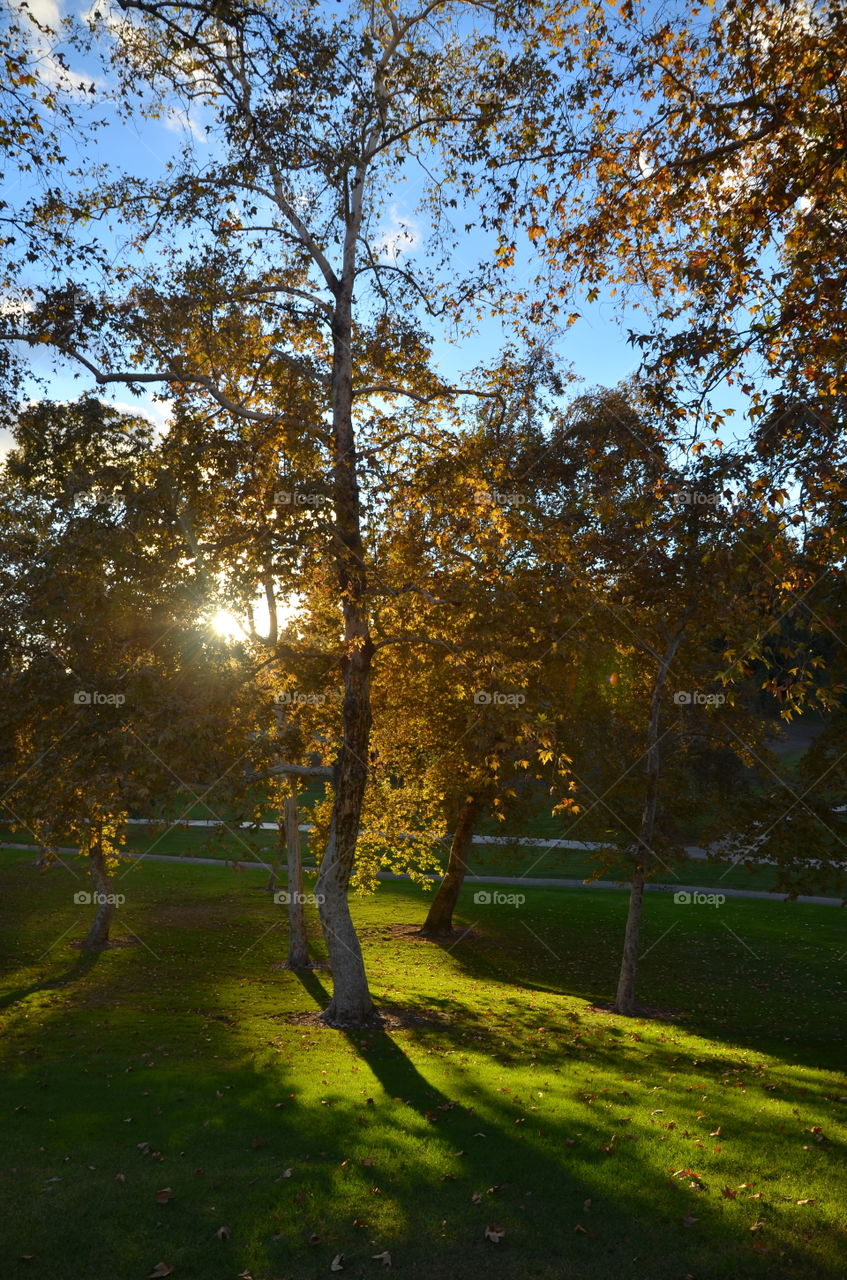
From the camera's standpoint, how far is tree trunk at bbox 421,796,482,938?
95.7 feet

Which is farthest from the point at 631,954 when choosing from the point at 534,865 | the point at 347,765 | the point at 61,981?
the point at 534,865

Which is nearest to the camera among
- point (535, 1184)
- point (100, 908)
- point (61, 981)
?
point (535, 1184)

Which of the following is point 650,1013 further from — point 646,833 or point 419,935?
point 419,935

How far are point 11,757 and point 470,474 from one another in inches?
365

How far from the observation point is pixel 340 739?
17234mm

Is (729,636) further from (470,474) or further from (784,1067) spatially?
(784,1067)

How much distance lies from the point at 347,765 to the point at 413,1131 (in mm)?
6819

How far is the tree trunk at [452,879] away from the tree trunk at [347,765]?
12942 millimetres

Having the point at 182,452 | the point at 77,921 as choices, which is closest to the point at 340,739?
the point at 182,452

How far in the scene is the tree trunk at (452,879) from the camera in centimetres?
2917

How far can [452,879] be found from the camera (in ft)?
98.3

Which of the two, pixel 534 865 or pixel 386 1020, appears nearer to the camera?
pixel 386 1020

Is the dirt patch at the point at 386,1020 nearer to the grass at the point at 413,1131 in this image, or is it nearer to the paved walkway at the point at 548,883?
the grass at the point at 413,1131

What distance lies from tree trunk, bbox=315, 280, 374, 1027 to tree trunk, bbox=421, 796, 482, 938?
1294 centimetres
